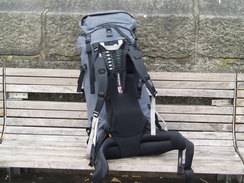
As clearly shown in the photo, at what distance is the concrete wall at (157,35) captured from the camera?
12.0 feet

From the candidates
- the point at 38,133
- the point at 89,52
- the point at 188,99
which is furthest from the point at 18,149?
the point at 188,99

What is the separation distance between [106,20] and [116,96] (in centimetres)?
68

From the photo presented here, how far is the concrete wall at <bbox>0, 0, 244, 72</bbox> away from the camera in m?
3.65

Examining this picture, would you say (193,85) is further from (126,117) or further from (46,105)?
(46,105)

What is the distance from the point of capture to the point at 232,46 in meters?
3.65

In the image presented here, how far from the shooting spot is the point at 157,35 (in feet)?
12.1

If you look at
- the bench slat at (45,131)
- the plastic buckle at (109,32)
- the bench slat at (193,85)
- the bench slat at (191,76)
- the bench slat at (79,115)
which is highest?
the plastic buckle at (109,32)

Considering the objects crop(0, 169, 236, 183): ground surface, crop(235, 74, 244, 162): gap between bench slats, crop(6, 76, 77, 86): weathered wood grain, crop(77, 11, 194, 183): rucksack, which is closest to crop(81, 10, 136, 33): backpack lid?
crop(77, 11, 194, 183): rucksack

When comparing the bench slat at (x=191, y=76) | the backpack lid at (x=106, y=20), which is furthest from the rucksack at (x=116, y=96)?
the bench slat at (x=191, y=76)

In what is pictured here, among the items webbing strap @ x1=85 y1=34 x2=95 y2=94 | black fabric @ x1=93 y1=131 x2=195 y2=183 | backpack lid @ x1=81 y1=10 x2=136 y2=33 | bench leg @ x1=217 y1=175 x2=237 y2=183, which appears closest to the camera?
black fabric @ x1=93 y1=131 x2=195 y2=183

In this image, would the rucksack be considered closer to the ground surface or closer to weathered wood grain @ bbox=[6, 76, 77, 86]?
weathered wood grain @ bbox=[6, 76, 77, 86]

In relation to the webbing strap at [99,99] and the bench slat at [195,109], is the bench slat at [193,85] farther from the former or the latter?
the webbing strap at [99,99]

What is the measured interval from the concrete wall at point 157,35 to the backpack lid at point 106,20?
304 mm

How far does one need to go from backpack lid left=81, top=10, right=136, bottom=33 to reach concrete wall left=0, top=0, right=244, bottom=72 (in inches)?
12.0
